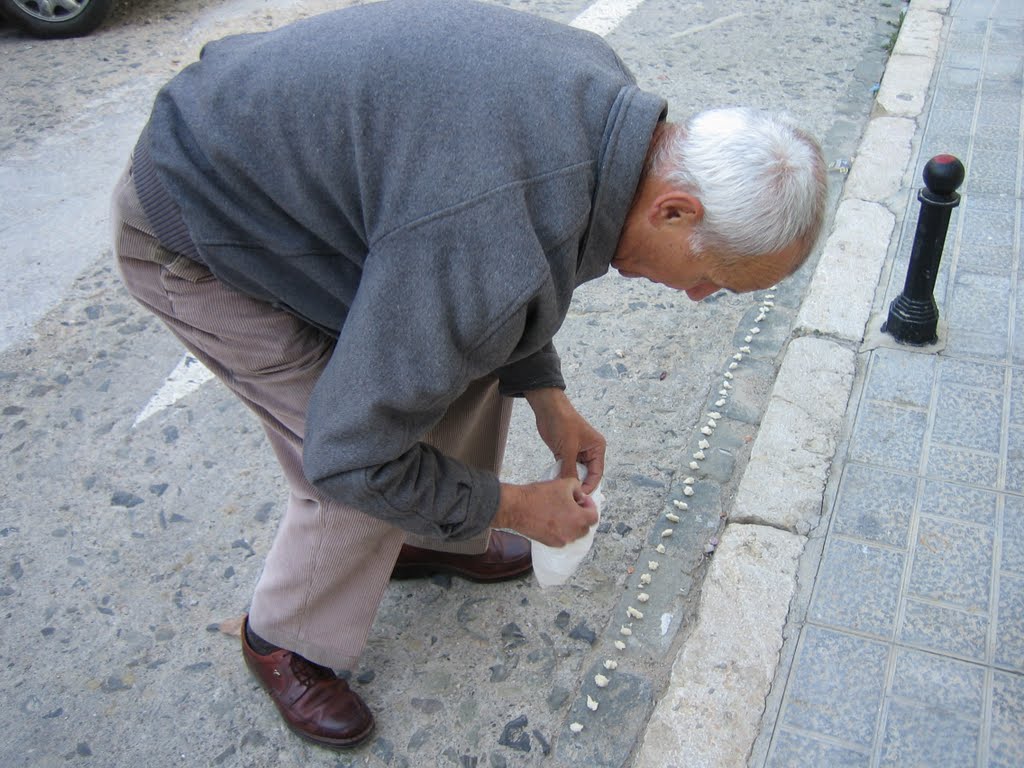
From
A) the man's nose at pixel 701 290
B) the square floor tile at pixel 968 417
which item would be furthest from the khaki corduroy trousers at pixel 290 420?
the square floor tile at pixel 968 417

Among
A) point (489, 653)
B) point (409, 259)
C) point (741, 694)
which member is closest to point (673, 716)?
point (741, 694)

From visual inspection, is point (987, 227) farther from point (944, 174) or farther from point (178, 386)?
point (178, 386)

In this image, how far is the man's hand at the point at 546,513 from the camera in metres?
1.77

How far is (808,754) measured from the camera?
6.40 feet

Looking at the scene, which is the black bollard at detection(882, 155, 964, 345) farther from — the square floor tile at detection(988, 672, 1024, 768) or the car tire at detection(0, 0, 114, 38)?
the car tire at detection(0, 0, 114, 38)

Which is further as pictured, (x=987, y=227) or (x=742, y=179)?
(x=987, y=227)

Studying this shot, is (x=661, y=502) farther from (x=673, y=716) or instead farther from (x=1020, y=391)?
(x=1020, y=391)

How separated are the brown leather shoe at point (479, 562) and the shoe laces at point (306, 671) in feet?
1.18

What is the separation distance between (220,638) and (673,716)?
3.45ft

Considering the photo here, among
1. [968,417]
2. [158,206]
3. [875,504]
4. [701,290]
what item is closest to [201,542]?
[158,206]

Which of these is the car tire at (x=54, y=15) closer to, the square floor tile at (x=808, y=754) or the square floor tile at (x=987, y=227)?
the square floor tile at (x=987, y=227)

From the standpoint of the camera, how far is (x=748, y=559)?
2.38 meters

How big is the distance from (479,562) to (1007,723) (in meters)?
1.18

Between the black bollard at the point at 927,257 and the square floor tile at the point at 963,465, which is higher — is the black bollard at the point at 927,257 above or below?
above
